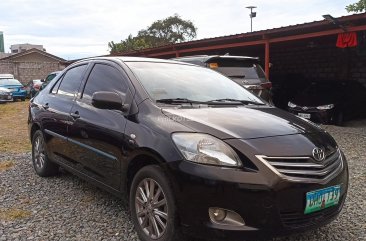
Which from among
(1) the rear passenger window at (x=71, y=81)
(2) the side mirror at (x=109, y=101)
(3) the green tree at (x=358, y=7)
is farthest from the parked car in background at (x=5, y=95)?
(3) the green tree at (x=358, y=7)

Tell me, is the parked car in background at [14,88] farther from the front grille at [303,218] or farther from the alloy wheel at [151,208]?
the front grille at [303,218]

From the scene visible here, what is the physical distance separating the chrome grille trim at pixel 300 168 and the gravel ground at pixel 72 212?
77 cm

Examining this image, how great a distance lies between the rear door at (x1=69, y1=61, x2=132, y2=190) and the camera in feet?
12.1

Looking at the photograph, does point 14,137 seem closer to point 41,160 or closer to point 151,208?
point 41,160

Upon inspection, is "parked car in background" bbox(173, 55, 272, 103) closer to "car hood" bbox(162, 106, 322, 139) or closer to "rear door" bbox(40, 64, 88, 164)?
"rear door" bbox(40, 64, 88, 164)

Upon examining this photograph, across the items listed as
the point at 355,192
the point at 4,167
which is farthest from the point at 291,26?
the point at 4,167

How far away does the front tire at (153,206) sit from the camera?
9.91ft

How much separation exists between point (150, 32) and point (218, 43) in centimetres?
3737

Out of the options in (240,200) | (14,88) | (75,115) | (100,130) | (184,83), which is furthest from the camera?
(14,88)

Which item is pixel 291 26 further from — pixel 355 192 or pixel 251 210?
pixel 251 210

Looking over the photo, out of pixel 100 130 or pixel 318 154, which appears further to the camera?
pixel 100 130

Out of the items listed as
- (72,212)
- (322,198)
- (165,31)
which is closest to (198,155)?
(322,198)

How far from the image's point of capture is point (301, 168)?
2957 millimetres

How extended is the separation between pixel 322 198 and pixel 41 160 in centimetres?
400
